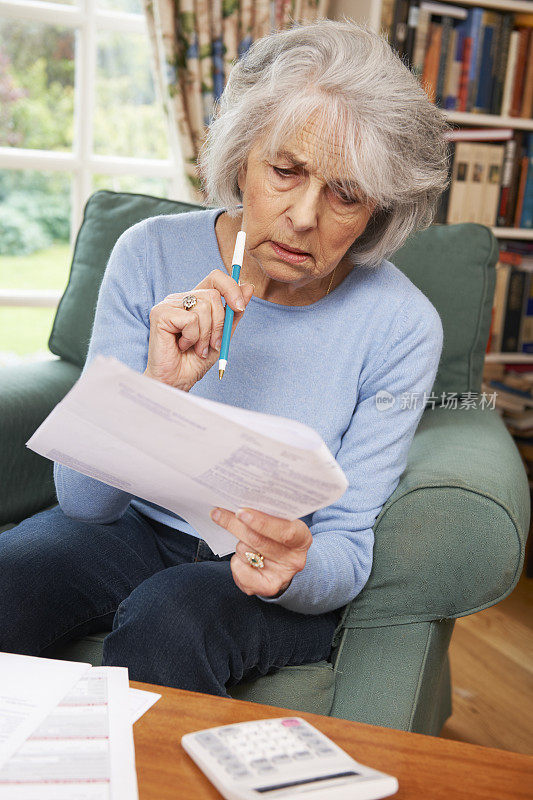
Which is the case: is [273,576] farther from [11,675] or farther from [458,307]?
[458,307]

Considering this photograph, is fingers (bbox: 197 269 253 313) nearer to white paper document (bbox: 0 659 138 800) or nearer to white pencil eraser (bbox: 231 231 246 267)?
white pencil eraser (bbox: 231 231 246 267)

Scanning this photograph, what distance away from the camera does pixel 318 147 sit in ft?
3.33

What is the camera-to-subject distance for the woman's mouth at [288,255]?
42.1 inches

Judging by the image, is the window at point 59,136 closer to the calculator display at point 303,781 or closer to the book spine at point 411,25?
the book spine at point 411,25

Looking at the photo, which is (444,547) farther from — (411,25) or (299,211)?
(411,25)

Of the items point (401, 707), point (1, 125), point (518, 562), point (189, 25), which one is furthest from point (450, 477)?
point (1, 125)

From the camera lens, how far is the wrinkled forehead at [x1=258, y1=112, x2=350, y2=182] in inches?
39.9

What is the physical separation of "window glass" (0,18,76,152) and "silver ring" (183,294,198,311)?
194cm

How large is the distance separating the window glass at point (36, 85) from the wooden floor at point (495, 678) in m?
2.01

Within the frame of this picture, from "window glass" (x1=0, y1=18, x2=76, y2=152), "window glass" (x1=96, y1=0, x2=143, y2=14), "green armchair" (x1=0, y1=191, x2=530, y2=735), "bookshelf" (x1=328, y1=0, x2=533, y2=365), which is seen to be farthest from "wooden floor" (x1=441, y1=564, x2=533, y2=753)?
"window glass" (x1=96, y1=0, x2=143, y2=14)

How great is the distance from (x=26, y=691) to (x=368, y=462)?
1.82 feet

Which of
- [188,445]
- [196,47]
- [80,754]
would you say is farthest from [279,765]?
[196,47]

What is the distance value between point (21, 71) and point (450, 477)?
2145 millimetres

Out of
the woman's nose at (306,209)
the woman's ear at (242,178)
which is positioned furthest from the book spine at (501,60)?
the woman's nose at (306,209)
